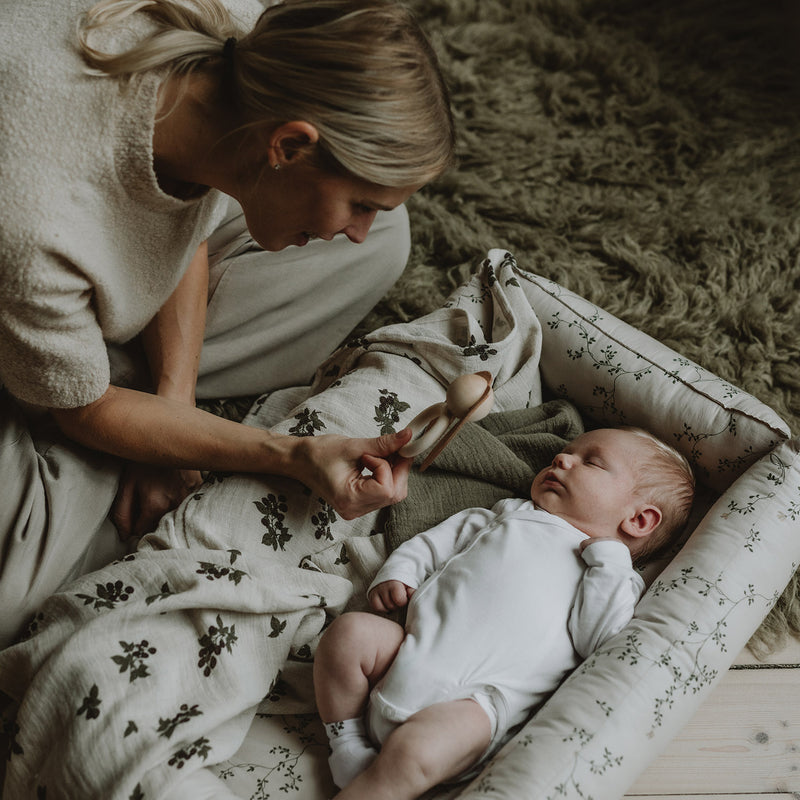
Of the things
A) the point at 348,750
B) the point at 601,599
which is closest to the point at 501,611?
the point at 601,599

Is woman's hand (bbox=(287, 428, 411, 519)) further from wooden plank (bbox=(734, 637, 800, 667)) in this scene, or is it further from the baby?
wooden plank (bbox=(734, 637, 800, 667))

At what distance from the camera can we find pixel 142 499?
3.98 ft

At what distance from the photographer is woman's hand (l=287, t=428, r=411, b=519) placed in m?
1.02

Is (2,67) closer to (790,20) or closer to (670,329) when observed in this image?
(670,329)

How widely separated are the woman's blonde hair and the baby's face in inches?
18.7

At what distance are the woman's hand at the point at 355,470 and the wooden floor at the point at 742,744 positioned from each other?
21.0 inches

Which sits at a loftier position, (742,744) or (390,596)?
(390,596)

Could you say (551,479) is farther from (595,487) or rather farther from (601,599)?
(601,599)

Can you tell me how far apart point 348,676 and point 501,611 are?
7.9 inches

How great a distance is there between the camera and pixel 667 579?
1.11 m

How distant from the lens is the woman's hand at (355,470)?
40.3 inches

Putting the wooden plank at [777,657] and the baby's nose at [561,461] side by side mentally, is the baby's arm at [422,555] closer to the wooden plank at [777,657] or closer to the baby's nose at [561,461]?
the baby's nose at [561,461]

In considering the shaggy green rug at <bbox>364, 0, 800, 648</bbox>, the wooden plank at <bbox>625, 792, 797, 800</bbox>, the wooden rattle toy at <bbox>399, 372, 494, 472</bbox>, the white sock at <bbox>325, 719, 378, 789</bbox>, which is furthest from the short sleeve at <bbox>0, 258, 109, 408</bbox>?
the wooden plank at <bbox>625, 792, 797, 800</bbox>

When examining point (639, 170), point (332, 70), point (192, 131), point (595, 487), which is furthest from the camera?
point (639, 170)
